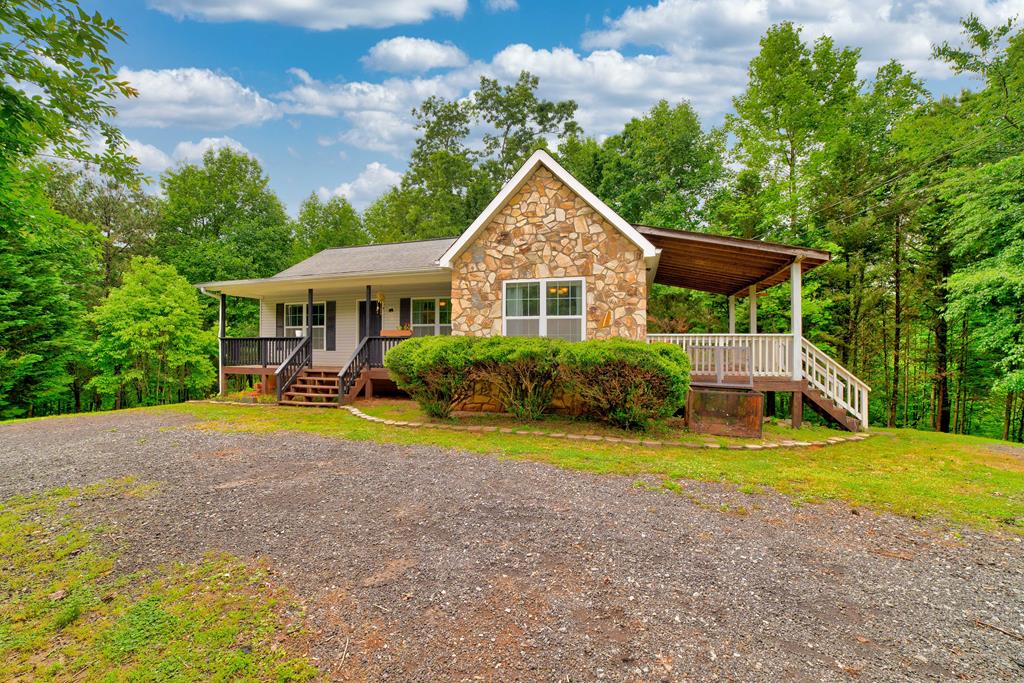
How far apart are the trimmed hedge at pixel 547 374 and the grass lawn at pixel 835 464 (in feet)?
2.32

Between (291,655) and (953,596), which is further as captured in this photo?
(953,596)

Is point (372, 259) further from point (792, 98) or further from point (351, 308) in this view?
point (792, 98)

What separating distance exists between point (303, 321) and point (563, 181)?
10.6 meters

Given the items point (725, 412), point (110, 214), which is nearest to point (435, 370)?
point (725, 412)

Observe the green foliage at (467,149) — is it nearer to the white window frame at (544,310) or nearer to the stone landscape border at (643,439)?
the white window frame at (544,310)

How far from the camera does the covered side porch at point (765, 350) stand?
328 inches

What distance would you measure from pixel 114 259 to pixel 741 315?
3088 centimetres

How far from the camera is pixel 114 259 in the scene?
22.6 m

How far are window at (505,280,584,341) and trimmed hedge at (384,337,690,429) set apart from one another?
140cm

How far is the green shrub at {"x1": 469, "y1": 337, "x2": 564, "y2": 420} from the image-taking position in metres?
7.82

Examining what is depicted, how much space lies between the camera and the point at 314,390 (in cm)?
1229

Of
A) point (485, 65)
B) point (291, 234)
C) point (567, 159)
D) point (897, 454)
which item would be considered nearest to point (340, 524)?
point (897, 454)

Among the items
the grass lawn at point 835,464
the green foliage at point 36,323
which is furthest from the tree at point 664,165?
the green foliage at point 36,323

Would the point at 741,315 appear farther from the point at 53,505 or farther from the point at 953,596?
the point at 53,505
